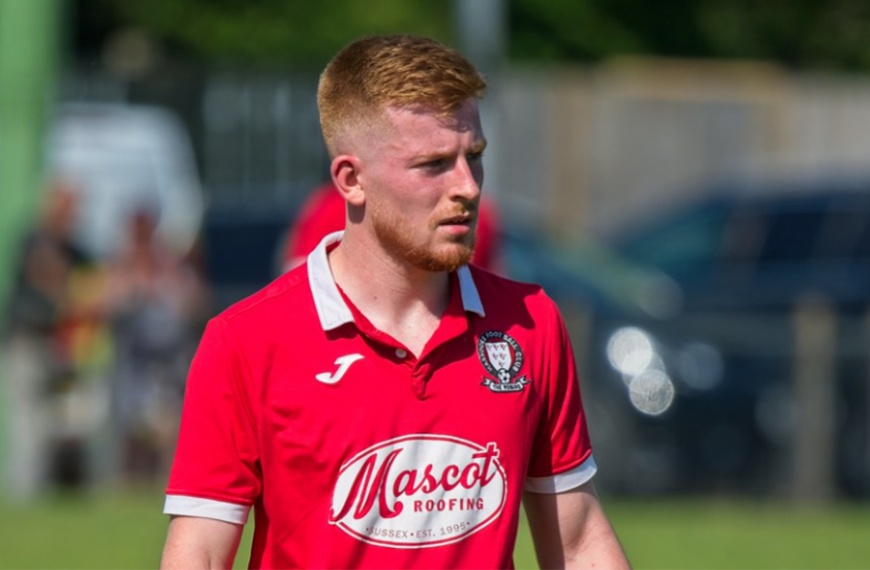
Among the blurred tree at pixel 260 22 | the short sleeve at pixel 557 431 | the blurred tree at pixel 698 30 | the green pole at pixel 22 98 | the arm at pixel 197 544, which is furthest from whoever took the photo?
the blurred tree at pixel 698 30

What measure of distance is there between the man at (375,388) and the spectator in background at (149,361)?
9949 mm

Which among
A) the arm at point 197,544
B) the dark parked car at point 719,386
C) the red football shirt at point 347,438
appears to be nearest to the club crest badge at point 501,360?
the red football shirt at point 347,438

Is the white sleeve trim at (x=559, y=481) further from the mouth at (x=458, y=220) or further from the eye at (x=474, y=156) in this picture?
the eye at (x=474, y=156)

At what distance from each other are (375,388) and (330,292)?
0.25 m

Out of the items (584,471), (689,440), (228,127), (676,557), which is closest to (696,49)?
(228,127)

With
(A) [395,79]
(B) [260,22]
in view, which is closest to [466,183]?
(A) [395,79]

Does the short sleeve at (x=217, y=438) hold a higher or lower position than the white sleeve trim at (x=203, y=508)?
higher

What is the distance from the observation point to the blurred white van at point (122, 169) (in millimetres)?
19766

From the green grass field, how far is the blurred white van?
6527 millimetres

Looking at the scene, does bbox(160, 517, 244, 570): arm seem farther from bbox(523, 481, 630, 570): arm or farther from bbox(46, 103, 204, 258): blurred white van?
bbox(46, 103, 204, 258): blurred white van

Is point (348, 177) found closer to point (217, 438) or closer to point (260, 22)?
point (217, 438)

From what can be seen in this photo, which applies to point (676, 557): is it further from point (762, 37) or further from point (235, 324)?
point (762, 37)

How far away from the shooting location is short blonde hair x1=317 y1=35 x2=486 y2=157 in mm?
3916

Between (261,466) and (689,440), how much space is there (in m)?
9.78
